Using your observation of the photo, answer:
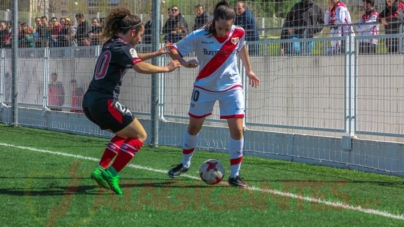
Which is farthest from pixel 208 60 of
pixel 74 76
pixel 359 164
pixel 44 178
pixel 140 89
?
pixel 74 76

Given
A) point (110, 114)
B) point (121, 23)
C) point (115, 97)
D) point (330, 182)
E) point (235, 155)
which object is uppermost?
point (121, 23)

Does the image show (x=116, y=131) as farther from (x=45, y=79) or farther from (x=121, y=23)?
(x=45, y=79)

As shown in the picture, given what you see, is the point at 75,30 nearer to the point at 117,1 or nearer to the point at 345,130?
the point at 117,1

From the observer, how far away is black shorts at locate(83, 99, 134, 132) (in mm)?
8328

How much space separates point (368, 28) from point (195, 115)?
12.1ft

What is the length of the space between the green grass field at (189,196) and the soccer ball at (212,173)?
0.30ft

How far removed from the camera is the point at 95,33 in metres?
17.1

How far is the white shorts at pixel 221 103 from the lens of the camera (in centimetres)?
914

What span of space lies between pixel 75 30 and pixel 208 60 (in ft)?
31.5

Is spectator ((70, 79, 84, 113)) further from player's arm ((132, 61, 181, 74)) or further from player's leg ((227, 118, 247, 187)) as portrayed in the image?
player's arm ((132, 61, 181, 74))

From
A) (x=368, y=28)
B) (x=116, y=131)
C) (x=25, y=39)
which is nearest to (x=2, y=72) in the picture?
(x=25, y=39)

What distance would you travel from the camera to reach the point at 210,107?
9.35 m

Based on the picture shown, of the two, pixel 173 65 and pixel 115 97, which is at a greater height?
pixel 173 65

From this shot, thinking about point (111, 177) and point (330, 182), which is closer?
point (111, 177)
